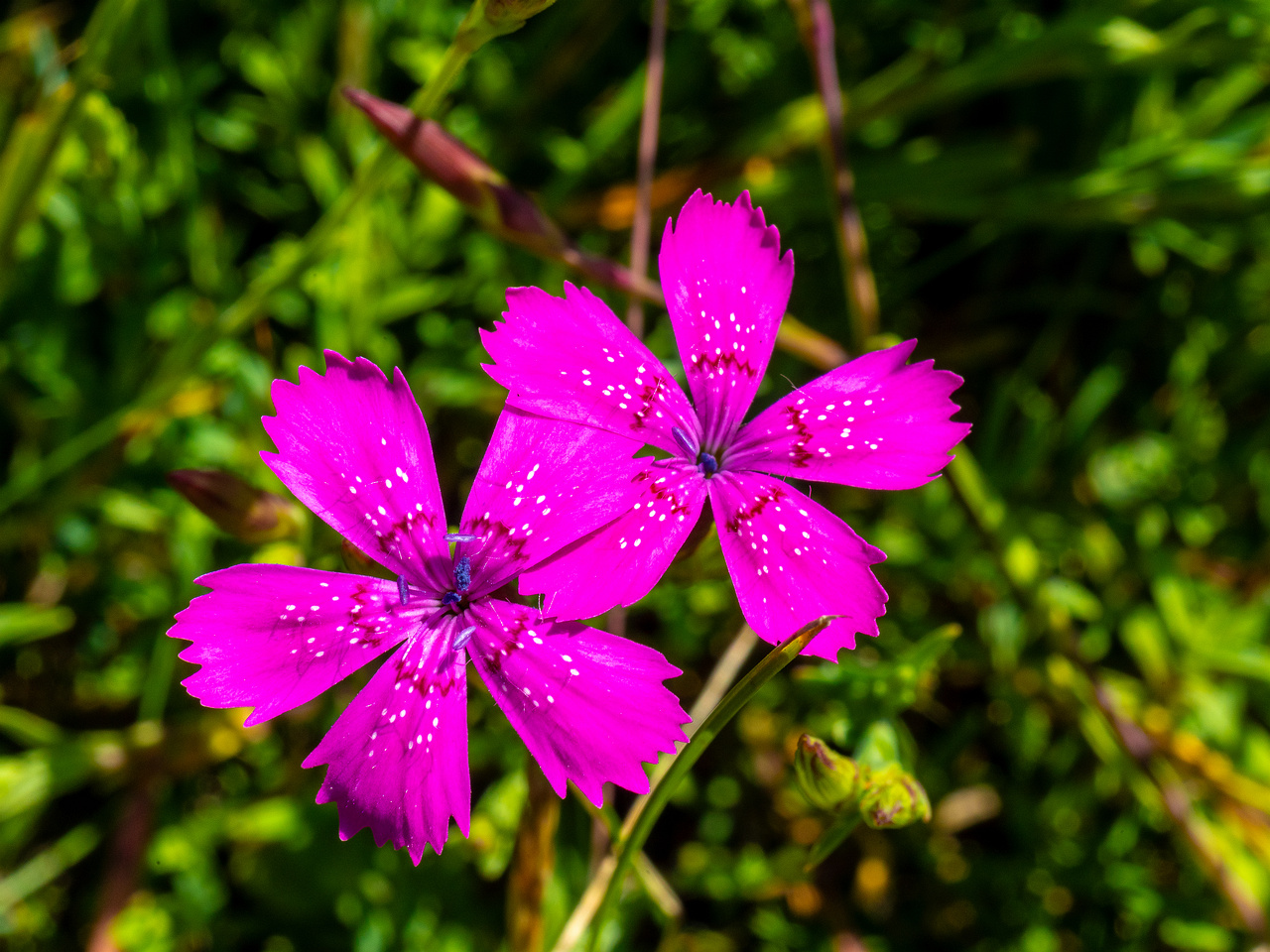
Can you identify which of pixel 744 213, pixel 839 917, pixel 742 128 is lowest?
pixel 839 917

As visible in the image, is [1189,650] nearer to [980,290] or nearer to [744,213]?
[980,290]

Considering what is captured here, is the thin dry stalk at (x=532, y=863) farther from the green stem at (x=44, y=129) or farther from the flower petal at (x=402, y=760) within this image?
the green stem at (x=44, y=129)

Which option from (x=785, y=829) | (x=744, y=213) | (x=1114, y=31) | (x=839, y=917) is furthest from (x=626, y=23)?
(x=839, y=917)

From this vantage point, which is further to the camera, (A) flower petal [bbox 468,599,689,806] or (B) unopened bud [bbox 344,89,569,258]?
(B) unopened bud [bbox 344,89,569,258]

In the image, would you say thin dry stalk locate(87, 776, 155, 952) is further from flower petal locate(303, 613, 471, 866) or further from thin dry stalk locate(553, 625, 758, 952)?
flower petal locate(303, 613, 471, 866)

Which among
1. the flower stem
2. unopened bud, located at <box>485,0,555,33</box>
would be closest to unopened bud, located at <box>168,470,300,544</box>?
unopened bud, located at <box>485,0,555,33</box>

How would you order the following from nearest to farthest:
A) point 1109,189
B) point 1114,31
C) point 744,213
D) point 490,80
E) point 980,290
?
point 744,213
point 1114,31
point 1109,189
point 490,80
point 980,290
